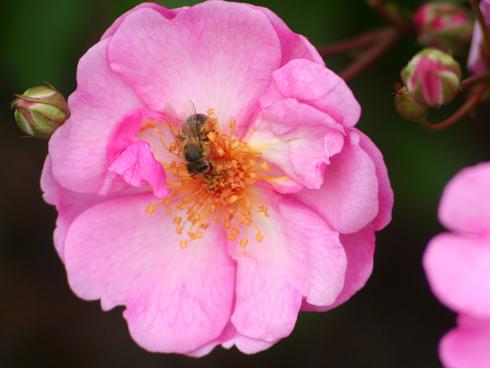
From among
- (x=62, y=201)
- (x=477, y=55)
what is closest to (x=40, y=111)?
(x=62, y=201)

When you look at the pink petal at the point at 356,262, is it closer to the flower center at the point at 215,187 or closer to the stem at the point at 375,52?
the flower center at the point at 215,187

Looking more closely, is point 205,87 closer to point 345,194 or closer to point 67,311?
point 345,194

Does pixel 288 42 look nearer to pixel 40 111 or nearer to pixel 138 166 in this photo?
pixel 138 166

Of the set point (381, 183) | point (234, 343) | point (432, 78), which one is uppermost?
point (432, 78)

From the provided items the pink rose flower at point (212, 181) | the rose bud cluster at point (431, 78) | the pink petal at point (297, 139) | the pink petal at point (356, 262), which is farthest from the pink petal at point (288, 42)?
the pink petal at point (356, 262)

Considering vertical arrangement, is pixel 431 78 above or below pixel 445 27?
above

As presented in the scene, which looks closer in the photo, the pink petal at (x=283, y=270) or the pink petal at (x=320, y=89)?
the pink petal at (x=320, y=89)

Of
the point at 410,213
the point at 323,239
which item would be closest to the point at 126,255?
the point at 323,239
